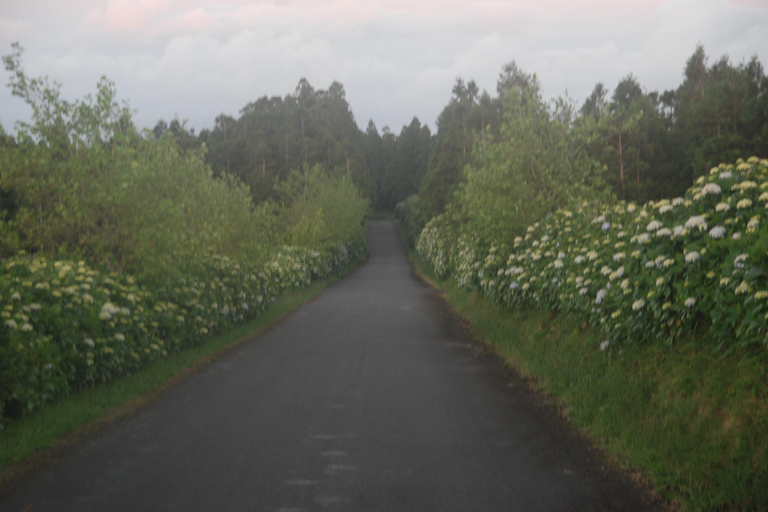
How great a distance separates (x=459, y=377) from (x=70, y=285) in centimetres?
544

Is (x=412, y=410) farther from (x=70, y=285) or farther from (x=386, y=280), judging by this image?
(x=386, y=280)

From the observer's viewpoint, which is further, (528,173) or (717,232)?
(528,173)

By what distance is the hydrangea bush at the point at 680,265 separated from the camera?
568 cm

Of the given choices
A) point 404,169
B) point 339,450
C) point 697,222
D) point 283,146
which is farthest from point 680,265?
point 404,169

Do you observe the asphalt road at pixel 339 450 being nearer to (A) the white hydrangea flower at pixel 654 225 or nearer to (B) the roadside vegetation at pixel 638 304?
(B) the roadside vegetation at pixel 638 304

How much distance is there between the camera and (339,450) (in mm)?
5867

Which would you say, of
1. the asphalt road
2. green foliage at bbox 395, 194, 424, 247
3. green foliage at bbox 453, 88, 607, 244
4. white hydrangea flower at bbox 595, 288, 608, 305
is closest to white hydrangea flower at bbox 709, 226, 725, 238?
white hydrangea flower at bbox 595, 288, 608, 305

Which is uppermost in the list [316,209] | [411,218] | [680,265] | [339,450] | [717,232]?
[316,209]

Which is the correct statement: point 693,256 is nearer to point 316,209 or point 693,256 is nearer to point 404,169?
point 316,209

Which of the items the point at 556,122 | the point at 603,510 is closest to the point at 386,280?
the point at 556,122

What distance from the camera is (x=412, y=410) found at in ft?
24.0

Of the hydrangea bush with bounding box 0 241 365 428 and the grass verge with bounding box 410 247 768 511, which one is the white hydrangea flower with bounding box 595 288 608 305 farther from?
the hydrangea bush with bounding box 0 241 365 428

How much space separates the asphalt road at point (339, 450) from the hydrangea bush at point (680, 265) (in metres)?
1.51

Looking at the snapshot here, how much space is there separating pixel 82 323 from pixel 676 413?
274 inches
